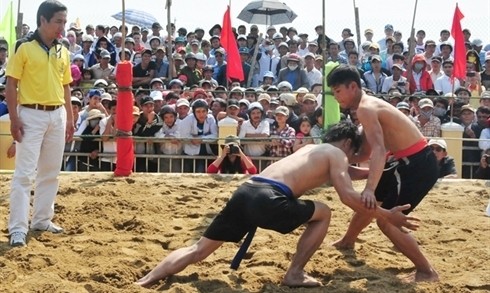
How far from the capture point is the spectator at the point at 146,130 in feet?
32.9

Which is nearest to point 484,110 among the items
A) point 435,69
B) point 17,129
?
point 435,69

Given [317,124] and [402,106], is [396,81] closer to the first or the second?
[402,106]

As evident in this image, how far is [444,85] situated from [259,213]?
819cm

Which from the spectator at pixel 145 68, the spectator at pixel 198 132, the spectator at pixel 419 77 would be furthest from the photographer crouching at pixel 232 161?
the spectator at pixel 419 77

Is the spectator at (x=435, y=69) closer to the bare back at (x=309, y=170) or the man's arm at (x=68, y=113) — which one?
the man's arm at (x=68, y=113)

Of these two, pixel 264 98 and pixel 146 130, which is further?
pixel 264 98

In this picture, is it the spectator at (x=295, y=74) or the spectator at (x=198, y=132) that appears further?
the spectator at (x=295, y=74)

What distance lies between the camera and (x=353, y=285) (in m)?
5.23

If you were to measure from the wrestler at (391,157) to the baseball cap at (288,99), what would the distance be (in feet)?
17.5

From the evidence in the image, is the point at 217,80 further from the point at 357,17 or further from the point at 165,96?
the point at 357,17

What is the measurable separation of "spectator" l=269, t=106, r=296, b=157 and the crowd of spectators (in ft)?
0.04

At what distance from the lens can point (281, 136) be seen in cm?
995

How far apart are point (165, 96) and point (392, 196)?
612cm

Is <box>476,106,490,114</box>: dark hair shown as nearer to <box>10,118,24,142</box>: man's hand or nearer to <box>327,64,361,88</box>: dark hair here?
<box>327,64,361,88</box>: dark hair
